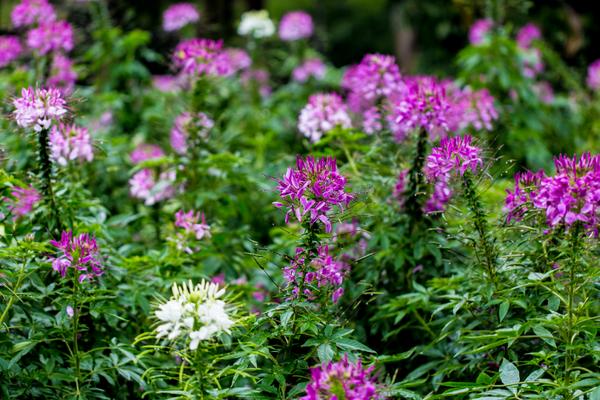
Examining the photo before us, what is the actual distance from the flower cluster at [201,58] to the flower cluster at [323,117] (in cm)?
64

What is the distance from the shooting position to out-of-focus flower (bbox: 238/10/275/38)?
6.67 metres

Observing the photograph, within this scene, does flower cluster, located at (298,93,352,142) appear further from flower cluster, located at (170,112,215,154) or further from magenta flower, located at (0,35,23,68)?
magenta flower, located at (0,35,23,68)

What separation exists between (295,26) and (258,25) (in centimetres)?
36

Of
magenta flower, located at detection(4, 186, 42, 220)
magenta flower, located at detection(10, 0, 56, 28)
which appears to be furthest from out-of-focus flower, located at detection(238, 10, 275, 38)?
magenta flower, located at detection(4, 186, 42, 220)

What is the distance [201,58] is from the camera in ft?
12.9

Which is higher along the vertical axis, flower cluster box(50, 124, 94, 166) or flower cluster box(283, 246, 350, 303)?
flower cluster box(50, 124, 94, 166)

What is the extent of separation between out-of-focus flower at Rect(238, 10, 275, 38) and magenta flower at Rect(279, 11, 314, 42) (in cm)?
12

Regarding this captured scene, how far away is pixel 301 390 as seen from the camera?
7.50ft

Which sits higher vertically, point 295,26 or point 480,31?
point 295,26

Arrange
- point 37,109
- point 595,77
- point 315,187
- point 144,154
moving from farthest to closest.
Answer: point 595,77 → point 144,154 → point 37,109 → point 315,187

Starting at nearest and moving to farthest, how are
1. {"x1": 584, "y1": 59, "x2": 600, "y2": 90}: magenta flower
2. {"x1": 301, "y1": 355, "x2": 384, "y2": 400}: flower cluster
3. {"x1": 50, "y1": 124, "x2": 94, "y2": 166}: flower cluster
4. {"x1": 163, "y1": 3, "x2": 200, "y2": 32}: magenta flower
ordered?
{"x1": 301, "y1": 355, "x2": 384, "y2": 400}: flower cluster
{"x1": 50, "y1": 124, "x2": 94, "y2": 166}: flower cluster
{"x1": 584, "y1": 59, "x2": 600, "y2": 90}: magenta flower
{"x1": 163, "y1": 3, "x2": 200, "y2": 32}: magenta flower

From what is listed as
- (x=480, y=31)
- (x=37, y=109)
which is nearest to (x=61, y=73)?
(x=37, y=109)

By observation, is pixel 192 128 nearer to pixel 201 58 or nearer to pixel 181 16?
pixel 201 58

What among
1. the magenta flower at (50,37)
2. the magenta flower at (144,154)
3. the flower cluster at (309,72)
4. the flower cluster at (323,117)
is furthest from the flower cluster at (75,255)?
the flower cluster at (309,72)
